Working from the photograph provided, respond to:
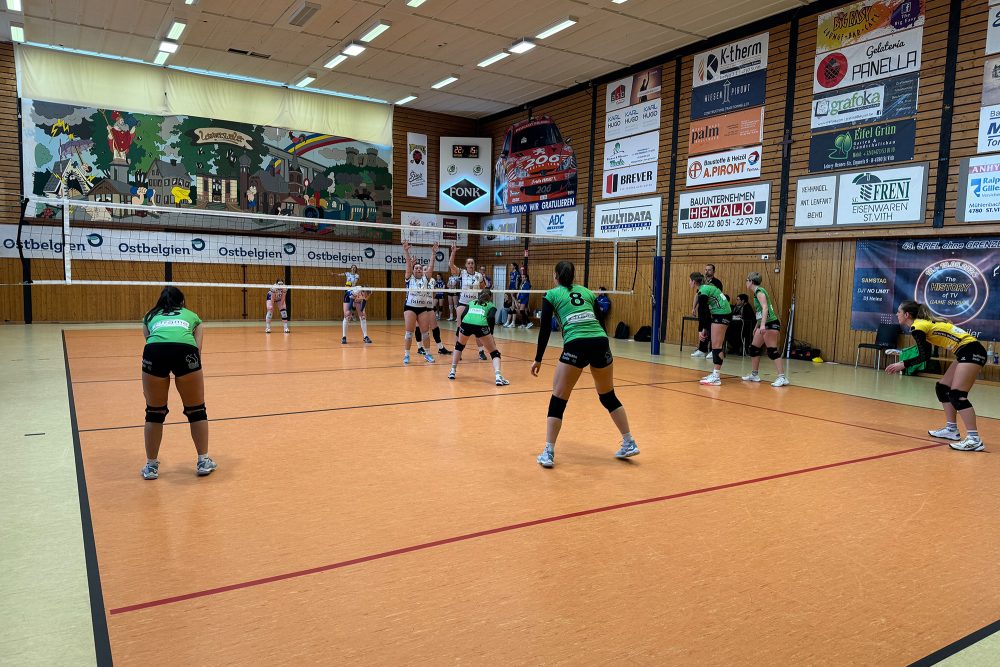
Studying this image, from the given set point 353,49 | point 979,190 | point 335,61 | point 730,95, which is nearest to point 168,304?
point 979,190

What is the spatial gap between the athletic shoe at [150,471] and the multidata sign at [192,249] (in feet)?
47.1

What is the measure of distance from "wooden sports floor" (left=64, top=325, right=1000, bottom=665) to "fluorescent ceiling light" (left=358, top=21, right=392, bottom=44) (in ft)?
35.2

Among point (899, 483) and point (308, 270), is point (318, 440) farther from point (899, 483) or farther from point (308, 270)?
point (308, 270)

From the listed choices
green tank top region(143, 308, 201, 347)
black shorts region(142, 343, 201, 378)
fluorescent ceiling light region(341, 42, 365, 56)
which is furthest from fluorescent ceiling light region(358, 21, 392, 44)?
black shorts region(142, 343, 201, 378)

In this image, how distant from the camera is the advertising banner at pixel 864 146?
11.4 metres

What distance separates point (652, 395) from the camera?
8453 mm

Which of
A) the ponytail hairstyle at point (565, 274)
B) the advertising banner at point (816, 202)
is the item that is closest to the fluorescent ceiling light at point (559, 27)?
the advertising banner at point (816, 202)

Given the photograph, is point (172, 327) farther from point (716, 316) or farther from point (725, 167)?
point (725, 167)

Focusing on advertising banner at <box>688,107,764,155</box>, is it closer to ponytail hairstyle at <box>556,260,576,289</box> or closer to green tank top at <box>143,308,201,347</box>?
ponytail hairstyle at <box>556,260,576,289</box>

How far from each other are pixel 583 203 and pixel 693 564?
16.1 m

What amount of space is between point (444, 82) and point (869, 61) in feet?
36.6

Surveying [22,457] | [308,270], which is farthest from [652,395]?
[308,270]

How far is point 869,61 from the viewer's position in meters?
11.9

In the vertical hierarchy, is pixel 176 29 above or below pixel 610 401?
above
